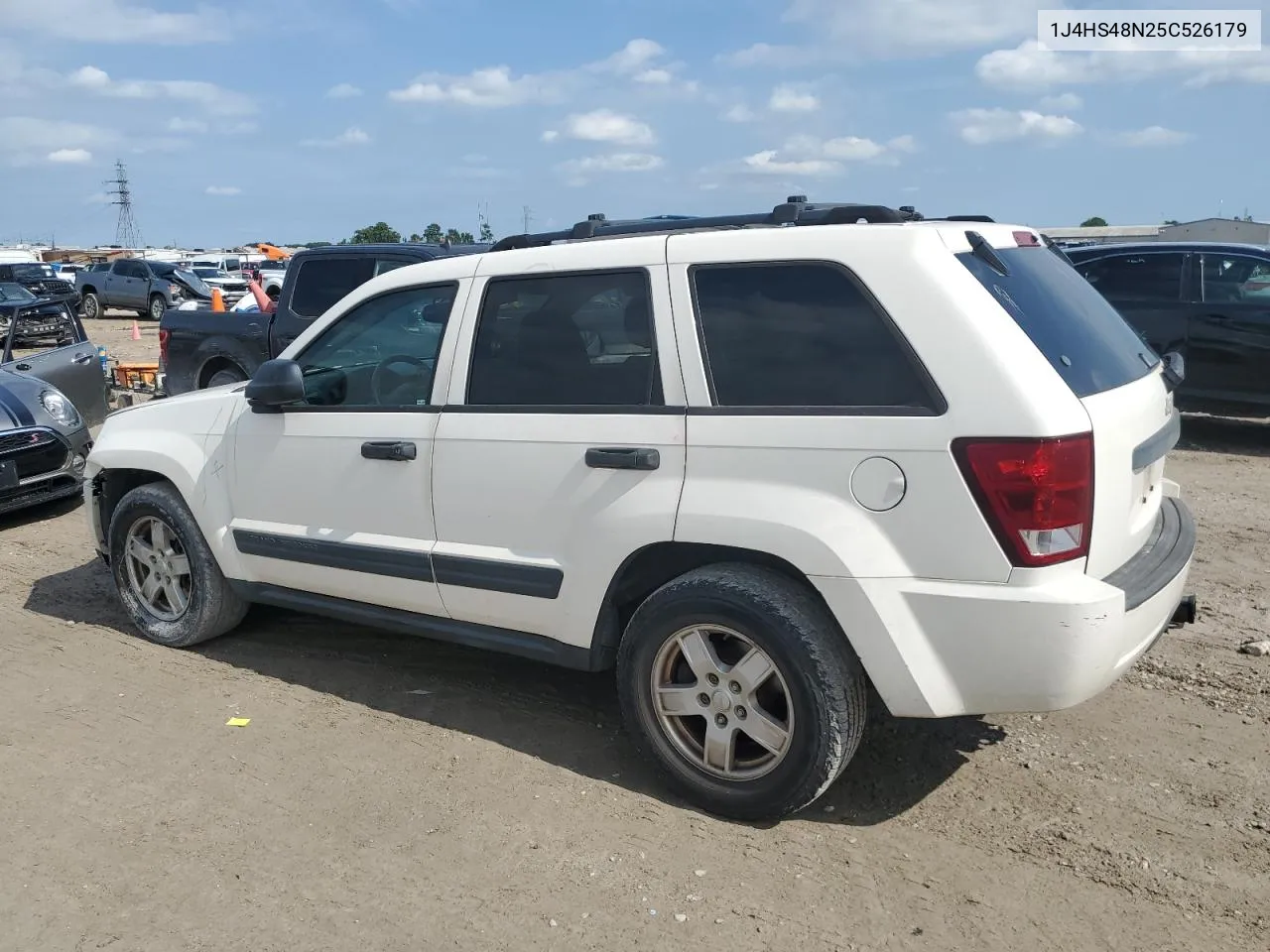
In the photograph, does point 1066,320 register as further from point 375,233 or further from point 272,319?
point 375,233

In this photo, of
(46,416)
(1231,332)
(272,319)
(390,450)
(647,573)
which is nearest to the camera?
(647,573)

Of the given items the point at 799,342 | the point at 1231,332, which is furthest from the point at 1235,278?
the point at 799,342

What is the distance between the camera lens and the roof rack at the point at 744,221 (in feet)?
12.7

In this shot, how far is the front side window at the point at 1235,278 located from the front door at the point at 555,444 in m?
7.77

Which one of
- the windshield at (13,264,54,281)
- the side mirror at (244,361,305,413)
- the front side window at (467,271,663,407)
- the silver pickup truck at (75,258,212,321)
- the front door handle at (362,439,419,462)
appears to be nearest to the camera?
the front side window at (467,271,663,407)

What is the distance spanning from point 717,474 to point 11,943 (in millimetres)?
2414

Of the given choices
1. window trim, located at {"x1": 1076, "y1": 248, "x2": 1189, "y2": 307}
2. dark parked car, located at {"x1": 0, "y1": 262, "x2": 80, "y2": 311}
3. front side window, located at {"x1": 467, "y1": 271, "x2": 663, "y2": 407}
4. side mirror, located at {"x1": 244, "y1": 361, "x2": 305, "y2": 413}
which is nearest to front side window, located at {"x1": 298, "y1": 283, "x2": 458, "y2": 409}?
side mirror, located at {"x1": 244, "y1": 361, "x2": 305, "y2": 413}

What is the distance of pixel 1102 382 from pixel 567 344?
1.80 metres

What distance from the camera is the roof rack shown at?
153 inches

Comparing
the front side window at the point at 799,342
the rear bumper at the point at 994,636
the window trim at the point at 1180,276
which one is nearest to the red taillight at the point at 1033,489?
the rear bumper at the point at 994,636

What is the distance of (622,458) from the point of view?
12.0 ft

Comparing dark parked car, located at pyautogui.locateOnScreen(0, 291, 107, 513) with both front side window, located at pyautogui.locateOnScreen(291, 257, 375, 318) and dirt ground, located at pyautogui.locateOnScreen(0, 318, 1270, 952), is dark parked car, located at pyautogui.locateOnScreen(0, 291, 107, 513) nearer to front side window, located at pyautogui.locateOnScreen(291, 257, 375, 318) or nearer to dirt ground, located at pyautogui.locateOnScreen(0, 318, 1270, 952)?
front side window, located at pyautogui.locateOnScreen(291, 257, 375, 318)

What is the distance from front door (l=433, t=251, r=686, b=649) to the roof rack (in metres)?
0.43

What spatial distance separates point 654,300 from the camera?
3719 millimetres
